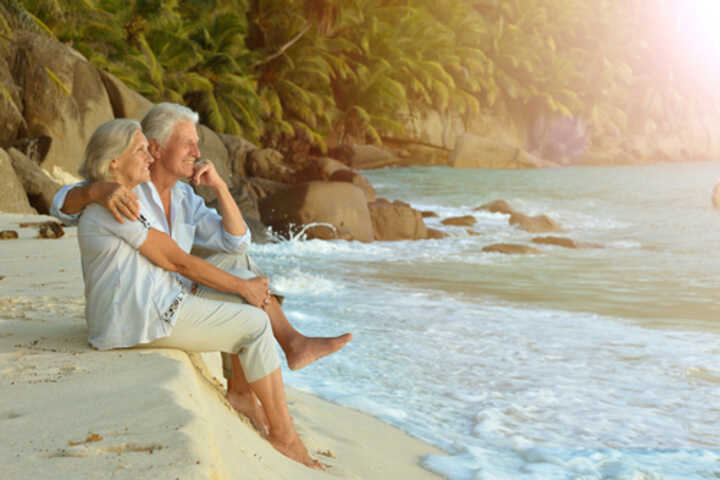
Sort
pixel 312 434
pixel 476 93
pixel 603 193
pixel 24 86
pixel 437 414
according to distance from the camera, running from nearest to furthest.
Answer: pixel 312 434, pixel 437 414, pixel 24 86, pixel 603 193, pixel 476 93

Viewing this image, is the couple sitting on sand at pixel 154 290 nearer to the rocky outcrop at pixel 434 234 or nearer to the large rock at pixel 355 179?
the rocky outcrop at pixel 434 234

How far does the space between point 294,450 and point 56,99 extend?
13516mm

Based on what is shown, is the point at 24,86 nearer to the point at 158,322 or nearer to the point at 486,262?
the point at 486,262

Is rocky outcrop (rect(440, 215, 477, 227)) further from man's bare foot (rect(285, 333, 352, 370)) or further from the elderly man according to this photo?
man's bare foot (rect(285, 333, 352, 370))

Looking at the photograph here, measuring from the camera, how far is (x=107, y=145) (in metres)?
2.94

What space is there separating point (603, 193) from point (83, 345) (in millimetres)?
29895

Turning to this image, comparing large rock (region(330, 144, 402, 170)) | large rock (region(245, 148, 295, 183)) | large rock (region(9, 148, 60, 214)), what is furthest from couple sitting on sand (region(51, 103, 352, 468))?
large rock (region(330, 144, 402, 170))

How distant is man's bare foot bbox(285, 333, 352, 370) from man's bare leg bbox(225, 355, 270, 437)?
218 millimetres

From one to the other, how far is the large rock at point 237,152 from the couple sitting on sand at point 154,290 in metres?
17.7

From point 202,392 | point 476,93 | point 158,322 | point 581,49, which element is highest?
point 581,49

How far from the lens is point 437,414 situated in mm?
4336

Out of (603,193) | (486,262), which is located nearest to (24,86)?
(486,262)

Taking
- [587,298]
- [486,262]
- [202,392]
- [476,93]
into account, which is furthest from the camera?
[476,93]

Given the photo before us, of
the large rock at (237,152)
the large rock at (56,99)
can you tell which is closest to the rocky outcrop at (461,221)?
the large rock at (237,152)
